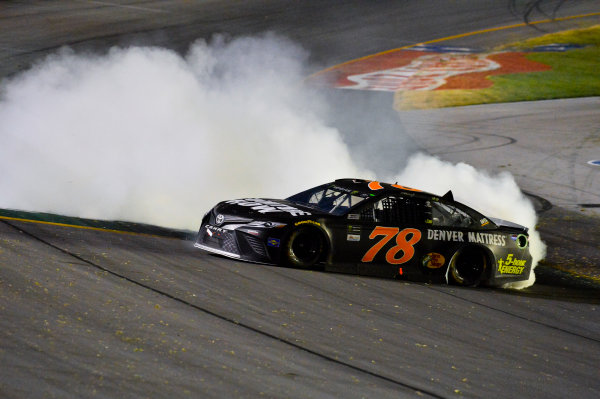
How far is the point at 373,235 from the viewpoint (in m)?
10.2

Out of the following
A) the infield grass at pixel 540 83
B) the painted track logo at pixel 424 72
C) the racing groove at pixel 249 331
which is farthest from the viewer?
the painted track logo at pixel 424 72

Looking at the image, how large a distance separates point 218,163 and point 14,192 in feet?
10.4

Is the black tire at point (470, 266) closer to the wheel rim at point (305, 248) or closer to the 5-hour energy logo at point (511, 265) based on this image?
the 5-hour energy logo at point (511, 265)

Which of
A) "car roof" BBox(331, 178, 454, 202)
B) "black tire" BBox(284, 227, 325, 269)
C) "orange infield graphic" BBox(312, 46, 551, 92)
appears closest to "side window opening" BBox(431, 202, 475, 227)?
"car roof" BBox(331, 178, 454, 202)

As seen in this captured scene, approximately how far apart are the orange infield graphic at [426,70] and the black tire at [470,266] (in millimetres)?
13855

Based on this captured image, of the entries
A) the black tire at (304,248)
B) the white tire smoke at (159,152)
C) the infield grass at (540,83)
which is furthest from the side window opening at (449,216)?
the infield grass at (540,83)

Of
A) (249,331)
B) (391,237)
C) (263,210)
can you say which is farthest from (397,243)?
(249,331)

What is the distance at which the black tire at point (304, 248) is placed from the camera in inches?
388

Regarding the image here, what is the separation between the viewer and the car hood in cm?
1000

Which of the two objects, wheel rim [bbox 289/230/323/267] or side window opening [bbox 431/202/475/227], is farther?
side window opening [bbox 431/202/475/227]

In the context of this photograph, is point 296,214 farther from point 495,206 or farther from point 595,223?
point 595,223

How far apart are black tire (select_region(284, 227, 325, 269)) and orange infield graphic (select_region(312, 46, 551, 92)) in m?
14.7

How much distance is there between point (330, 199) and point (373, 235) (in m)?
0.81

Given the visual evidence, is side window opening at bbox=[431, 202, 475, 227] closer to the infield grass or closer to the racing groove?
the racing groove
